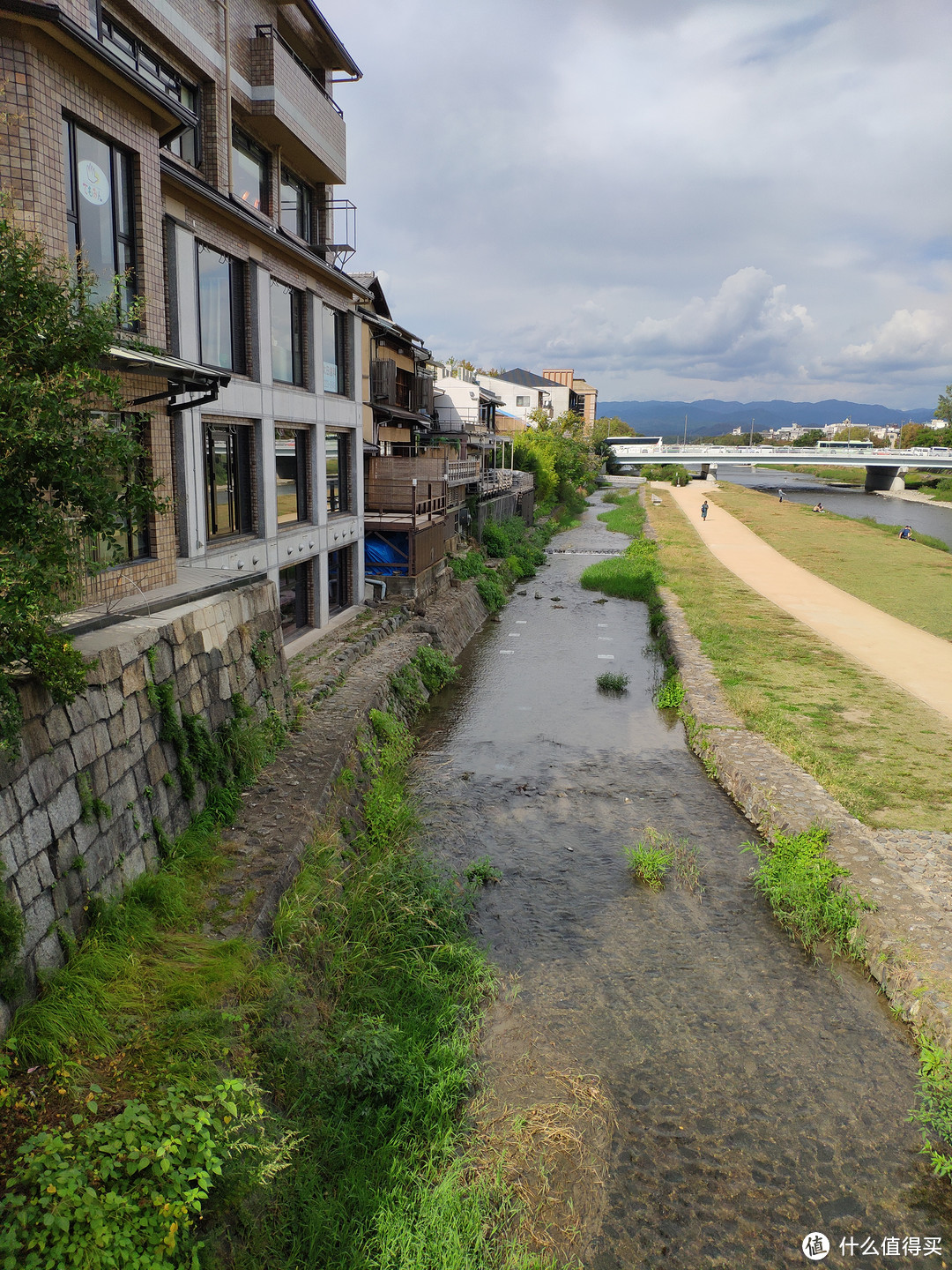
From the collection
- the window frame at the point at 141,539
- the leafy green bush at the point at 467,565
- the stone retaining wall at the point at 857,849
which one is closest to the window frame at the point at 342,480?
the leafy green bush at the point at 467,565

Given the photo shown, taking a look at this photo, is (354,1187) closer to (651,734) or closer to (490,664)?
(651,734)

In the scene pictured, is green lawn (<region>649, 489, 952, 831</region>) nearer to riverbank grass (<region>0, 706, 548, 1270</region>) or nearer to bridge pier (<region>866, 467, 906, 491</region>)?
riverbank grass (<region>0, 706, 548, 1270</region>)

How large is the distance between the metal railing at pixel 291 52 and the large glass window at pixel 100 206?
8.07 m

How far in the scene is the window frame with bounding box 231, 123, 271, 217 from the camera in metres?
17.0

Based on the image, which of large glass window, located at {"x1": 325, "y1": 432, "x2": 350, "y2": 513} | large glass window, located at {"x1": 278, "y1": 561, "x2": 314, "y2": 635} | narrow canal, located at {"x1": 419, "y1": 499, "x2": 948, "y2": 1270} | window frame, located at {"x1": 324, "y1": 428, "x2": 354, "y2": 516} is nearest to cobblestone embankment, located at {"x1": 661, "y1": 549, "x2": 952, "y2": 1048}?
narrow canal, located at {"x1": 419, "y1": 499, "x2": 948, "y2": 1270}

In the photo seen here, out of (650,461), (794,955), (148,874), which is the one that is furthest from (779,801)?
(650,461)

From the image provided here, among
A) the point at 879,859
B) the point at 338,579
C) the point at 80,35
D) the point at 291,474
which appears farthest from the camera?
the point at 338,579

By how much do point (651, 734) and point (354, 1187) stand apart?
13.8 meters

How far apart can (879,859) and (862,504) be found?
91.4m

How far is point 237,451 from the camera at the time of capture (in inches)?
677

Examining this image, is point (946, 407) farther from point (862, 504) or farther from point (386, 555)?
point (386, 555)

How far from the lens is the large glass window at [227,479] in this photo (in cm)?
1591

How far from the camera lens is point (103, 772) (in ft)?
26.2

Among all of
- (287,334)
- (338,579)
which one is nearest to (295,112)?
(287,334)
